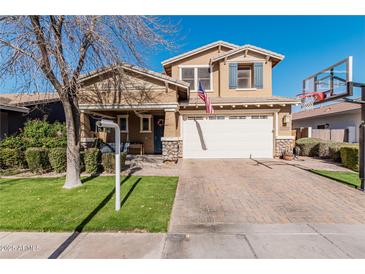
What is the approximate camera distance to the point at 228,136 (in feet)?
39.5

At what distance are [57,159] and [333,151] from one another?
46.2 feet

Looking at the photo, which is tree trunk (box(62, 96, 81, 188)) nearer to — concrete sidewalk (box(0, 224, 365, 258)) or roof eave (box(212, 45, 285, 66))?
concrete sidewalk (box(0, 224, 365, 258))

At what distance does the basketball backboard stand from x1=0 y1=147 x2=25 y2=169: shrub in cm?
1308

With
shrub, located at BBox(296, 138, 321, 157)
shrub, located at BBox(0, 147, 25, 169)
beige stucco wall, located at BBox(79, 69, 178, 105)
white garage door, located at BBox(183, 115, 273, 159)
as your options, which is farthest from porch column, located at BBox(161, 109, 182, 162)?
shrub, located at BBox(296, 138, 321, 157)

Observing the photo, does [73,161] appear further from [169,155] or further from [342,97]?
[342,97]

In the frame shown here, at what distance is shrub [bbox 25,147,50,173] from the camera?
8.05 meters

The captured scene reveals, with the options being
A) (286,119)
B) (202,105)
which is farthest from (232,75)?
(286,119)

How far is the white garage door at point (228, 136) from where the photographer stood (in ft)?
39.3

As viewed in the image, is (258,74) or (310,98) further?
(258,74)

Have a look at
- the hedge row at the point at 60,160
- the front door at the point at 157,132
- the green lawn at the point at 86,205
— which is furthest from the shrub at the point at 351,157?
the front door at the point at 157,132

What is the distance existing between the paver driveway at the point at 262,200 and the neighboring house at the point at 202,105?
396 centimetres

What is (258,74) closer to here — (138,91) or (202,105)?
(202,105)
